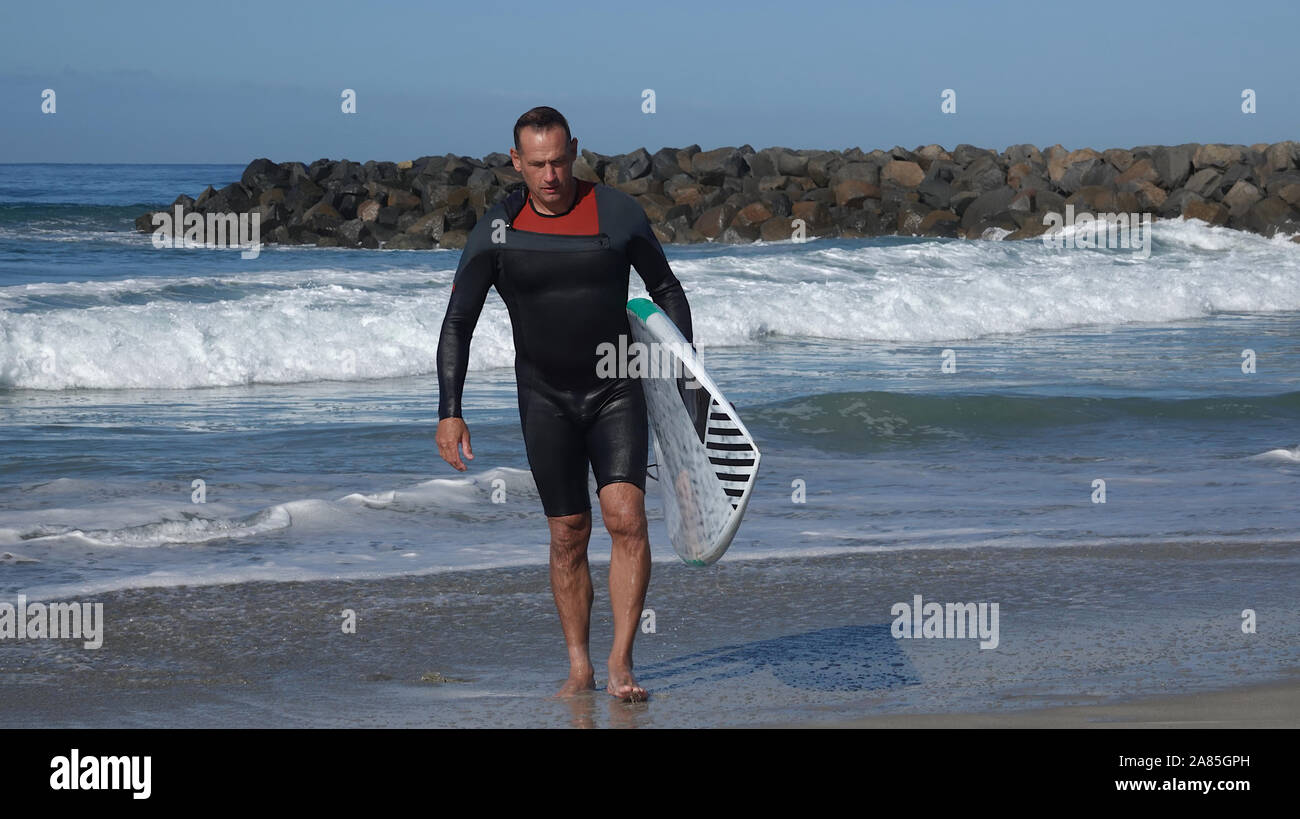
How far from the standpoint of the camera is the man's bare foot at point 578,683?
4.23 m

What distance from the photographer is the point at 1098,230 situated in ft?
93.7

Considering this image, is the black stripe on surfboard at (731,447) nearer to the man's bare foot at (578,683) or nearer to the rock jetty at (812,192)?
the man's bare foot at (578,683)

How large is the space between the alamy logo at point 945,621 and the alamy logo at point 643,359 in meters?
1.29

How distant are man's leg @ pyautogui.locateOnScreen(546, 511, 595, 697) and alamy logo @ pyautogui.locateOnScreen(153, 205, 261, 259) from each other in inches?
983

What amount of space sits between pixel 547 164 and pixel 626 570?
1.16 m

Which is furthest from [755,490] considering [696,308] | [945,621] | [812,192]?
[812,192]

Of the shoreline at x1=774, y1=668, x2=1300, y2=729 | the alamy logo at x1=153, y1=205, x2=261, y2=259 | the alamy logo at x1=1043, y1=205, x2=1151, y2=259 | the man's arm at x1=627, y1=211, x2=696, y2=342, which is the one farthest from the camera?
the alamy logo at x1=153, y1=205, x2=261, y2=259

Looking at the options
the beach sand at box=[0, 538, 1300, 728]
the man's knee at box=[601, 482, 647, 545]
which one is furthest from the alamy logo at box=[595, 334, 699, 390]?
the beach sand at box=[0, 538, 1300, 728]

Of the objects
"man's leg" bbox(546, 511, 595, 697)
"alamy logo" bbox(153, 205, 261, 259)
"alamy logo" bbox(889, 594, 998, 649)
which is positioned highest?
"alamy logo" bbox(153, 205, 261, 259)

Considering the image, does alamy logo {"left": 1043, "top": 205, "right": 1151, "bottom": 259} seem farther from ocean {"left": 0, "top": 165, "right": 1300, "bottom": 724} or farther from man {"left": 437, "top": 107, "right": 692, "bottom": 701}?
man {"left": 437, "top": 107, "right": 692, "bottom": 701}

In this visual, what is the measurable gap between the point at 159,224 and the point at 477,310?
98.0 feet

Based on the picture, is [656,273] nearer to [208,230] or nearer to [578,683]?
[578,683]

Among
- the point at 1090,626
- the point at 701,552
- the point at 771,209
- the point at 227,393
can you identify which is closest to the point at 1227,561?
the point at 1090,626

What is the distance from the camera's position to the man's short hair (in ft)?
13.2
